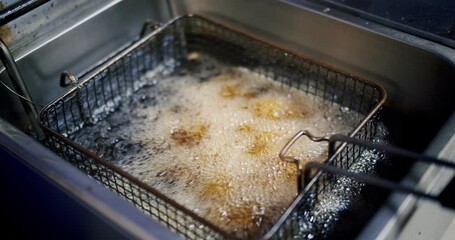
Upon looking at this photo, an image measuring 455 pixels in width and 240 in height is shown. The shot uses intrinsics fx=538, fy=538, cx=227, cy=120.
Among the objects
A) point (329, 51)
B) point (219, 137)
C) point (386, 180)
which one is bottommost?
point (219, 137)

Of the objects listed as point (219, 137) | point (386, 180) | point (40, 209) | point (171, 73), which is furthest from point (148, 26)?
point (386, 180)

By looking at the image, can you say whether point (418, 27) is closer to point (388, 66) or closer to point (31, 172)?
point (388, 66)

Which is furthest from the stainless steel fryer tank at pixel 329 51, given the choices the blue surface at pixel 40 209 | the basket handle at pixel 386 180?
A: the basket handle at pixel 386 180

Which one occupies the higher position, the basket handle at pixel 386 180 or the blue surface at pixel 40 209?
the basket handle at pixel 386 180

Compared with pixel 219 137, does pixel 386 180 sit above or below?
above

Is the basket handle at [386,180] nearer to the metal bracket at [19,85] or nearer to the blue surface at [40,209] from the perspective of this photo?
the blue surface at [40,209]

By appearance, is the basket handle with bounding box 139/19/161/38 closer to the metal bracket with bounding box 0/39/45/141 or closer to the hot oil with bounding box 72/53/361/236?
the hot oil with bounding box 72/53/361/236

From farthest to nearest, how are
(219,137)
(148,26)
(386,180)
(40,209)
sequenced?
1. (148,26)
2. (219,137)
3. (40,209)
4. (386,180)

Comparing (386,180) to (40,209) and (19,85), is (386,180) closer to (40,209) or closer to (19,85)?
(40,209)
